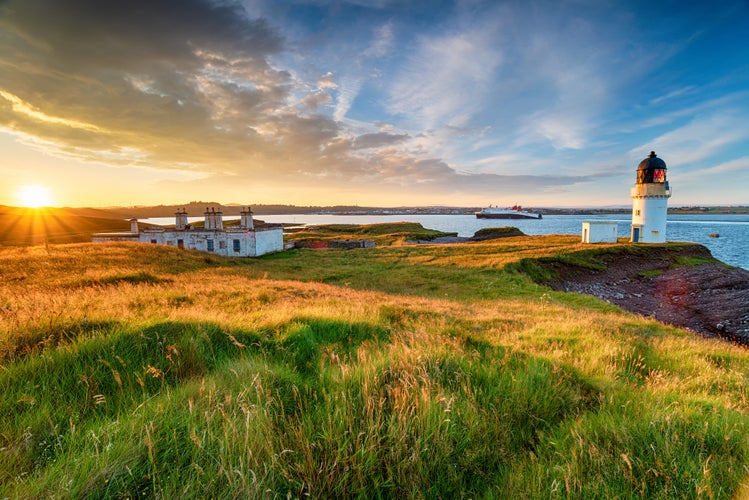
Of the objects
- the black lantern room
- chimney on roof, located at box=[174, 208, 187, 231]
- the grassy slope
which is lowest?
the grassy slope

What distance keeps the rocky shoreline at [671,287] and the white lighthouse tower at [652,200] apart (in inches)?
157

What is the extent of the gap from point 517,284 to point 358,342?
66.1ft

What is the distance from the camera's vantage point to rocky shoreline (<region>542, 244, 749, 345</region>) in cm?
Result: 1928

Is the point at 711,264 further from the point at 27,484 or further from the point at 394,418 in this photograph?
the point at 27,484

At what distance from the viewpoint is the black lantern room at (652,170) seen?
41.6 metres

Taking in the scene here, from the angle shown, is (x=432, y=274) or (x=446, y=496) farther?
(x=432, y=274)

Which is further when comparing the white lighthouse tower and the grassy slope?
the white lighthouse tower

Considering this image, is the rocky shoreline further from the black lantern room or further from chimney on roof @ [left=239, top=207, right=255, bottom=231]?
chimney on roof @ [left=239, top=207, right=255, bottom=231]

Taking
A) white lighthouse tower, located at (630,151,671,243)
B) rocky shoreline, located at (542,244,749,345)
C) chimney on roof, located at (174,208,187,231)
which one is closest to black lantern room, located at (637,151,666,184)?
white lighthouse tower, located at (630,151,671,243)

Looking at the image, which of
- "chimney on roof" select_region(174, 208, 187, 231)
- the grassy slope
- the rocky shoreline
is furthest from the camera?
"chimney on roof" select_region(174, 208, 187, 231)

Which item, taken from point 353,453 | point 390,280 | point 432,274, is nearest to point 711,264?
point 432,274

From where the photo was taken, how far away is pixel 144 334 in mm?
4578

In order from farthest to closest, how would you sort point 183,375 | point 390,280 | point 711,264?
1. point 711,264
2. point 390,280
3. point 183,375

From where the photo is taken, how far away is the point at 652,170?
4175cm
